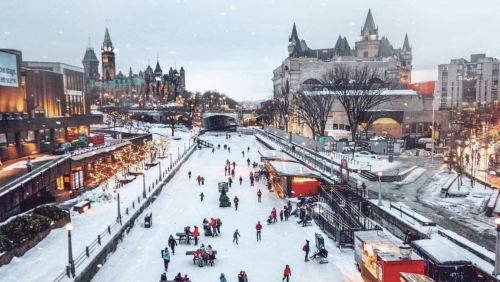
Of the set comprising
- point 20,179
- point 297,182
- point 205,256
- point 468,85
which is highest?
point 468,85

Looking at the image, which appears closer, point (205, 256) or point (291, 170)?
point (205, 256)

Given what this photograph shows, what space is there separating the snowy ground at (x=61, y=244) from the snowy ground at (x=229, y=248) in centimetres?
160

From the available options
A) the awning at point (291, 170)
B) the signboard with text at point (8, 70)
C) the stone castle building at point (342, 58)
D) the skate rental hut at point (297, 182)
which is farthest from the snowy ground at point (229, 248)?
the stone castle building at point (342, 58)

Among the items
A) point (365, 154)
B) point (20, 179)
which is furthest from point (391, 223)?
point (365, 154)

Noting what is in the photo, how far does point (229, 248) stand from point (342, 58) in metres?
89.0

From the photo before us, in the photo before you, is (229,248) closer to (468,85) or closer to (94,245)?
(94,245)

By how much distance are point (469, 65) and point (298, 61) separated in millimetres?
88493

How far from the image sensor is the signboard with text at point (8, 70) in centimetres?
3412

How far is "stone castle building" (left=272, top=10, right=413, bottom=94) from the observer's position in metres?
89.0

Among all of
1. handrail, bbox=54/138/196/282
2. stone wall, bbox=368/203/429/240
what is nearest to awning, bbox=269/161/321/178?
stone wall, bbox=368/203/429/240

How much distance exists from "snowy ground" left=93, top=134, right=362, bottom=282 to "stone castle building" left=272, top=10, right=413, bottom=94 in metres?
57.0

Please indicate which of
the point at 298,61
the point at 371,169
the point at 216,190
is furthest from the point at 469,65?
the point at 216,190

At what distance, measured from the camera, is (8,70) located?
1384 inches

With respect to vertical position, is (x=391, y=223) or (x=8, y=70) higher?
(x=8, y=70)
